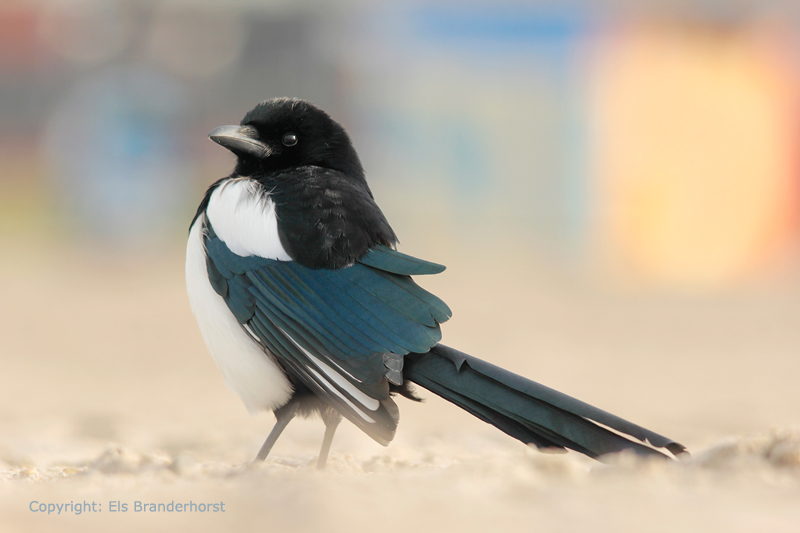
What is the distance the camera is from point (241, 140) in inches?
81.3

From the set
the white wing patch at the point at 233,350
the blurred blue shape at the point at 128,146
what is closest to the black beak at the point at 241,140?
the white wing patch at the point at 233,350

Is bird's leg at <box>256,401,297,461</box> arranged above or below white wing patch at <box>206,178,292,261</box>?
below

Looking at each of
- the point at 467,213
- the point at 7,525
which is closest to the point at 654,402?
the point at 7,525

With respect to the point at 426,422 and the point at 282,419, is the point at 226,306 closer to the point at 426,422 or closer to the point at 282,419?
the point at 282,419

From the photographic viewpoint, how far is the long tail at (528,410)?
1519mm

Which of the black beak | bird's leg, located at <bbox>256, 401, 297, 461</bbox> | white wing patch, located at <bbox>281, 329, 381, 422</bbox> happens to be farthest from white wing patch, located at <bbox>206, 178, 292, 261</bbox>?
bird's leg, located at <bbox>256, 401, 297, 461</bbox>

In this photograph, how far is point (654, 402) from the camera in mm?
3721

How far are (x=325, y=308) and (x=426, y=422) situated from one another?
1830 mm

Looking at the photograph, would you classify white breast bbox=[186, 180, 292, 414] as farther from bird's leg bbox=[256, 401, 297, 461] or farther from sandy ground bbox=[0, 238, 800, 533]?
sandy ground bbox=[0, 238, 800, 533]

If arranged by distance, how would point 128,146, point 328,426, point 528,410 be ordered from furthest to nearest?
point 128,146, point 328,426, point 528,410

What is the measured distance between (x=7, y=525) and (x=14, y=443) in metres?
1.54

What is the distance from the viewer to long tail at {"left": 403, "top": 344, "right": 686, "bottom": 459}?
59.8 inches

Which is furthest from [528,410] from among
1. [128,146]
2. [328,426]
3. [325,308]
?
[128,146]

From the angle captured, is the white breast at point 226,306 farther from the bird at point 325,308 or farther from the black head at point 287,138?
the black head at point 287,138
